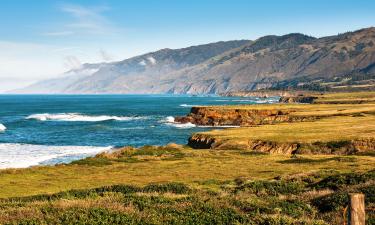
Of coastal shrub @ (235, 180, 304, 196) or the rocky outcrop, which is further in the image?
the rocky outcrop

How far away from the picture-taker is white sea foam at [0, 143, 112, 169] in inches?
2625

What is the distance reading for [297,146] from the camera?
2522 inches

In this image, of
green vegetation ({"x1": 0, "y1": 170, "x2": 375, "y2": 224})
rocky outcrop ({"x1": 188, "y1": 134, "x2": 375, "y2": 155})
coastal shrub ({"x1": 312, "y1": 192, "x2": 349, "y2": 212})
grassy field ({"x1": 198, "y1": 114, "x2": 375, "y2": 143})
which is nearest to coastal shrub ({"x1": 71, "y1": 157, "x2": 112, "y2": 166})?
rocky outcrop ({"x1": 188, "y1": 134, "x2": 375, "y2": 155})

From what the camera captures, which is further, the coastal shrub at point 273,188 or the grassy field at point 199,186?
the coastal shrub at point 273,188

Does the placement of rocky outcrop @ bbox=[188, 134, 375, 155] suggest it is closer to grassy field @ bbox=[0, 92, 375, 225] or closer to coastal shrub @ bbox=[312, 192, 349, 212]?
grassy field @ bbox=[0, 92, 375, 225]

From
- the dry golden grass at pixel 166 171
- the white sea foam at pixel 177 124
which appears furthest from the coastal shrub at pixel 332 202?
the white sea foam at pixel 177 124

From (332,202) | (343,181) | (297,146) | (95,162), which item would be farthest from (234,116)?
(332,202)

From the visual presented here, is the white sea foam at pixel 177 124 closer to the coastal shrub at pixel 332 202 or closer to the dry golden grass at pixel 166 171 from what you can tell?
the dry golden grass at pixel 166 171

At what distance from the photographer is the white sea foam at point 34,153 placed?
66688mm

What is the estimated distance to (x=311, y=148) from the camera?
6244 cm

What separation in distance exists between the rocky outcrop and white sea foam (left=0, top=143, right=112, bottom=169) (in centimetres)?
2229

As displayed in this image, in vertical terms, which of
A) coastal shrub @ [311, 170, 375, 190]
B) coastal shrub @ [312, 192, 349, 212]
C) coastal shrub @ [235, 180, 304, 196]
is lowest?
coastal shrub @ [235, 180, 304, 196]

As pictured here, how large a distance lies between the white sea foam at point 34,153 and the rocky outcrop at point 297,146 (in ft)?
73.1

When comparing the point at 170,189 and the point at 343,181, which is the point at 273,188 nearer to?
the point at 343,181
